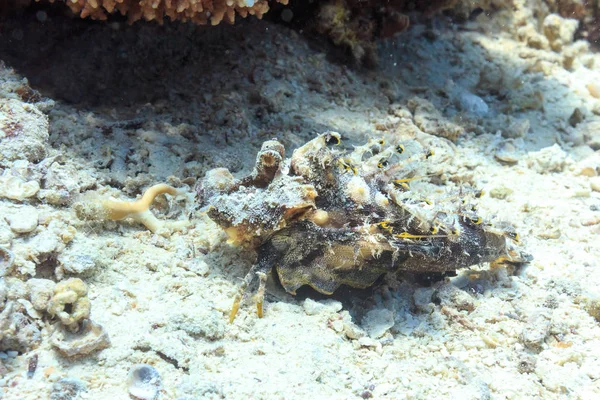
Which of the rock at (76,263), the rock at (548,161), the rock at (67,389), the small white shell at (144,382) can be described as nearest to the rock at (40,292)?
the rock at (76,263)

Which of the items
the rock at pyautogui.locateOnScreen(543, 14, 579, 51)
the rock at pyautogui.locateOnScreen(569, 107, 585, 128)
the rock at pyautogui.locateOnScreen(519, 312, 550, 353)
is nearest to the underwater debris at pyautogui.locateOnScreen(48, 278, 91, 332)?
the rock at pyautogui.locateOnScreen(519, 312, 550, 353)

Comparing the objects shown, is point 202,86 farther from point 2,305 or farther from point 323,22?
point 2,305

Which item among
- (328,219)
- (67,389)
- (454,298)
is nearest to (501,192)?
(454,298)

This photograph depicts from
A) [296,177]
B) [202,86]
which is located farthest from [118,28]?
[296,177]

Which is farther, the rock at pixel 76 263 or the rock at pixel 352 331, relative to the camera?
the rock at pixel 352 331

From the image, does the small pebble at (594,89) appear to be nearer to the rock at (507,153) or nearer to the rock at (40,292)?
the rock at (507,153)

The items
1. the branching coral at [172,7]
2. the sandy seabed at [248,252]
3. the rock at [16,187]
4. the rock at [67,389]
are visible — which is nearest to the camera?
the rock at [67,389]

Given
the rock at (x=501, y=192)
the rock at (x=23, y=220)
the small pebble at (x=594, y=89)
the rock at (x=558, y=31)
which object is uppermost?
the rock at (x=558, y=31)
